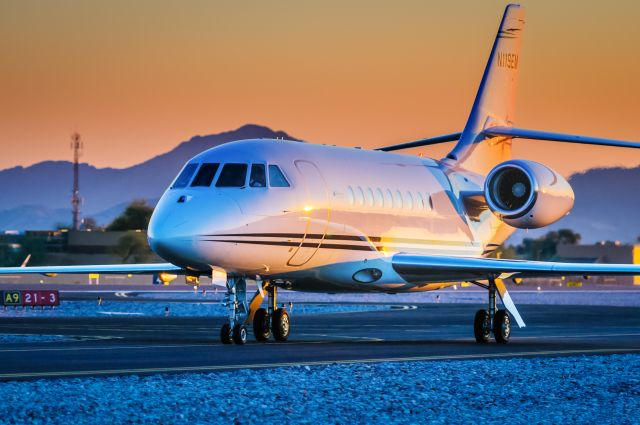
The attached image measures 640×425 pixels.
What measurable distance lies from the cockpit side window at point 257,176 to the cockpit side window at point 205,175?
2.33 ft

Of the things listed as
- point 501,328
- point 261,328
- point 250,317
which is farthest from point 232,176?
point 501,328

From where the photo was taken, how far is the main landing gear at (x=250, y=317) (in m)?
24.2

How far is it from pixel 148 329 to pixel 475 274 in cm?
924

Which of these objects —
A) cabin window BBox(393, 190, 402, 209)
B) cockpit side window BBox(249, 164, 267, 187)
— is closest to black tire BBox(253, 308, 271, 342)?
cockpit side window BBox(249, 164, 267, 187)

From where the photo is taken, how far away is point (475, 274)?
27906 millimetres

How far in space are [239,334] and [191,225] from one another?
2.54 m

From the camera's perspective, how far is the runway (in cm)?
1884

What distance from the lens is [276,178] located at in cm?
2492

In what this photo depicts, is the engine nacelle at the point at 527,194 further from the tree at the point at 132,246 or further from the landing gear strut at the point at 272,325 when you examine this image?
the tree at the point at 132,246

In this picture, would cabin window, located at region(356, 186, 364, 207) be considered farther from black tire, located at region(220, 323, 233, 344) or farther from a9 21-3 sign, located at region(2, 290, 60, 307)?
a9 21-3 sign, located at region(2, 290, 60, 307)

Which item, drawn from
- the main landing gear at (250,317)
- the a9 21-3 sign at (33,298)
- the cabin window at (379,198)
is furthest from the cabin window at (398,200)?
the a9 21-3 sign at (33,298)

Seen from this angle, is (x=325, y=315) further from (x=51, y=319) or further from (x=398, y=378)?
(x=398, y=378)

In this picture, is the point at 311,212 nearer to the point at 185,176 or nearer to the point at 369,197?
the point at 369,197

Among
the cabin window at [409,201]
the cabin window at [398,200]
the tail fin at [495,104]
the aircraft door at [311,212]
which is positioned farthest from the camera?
the tail fin at [495,104]
